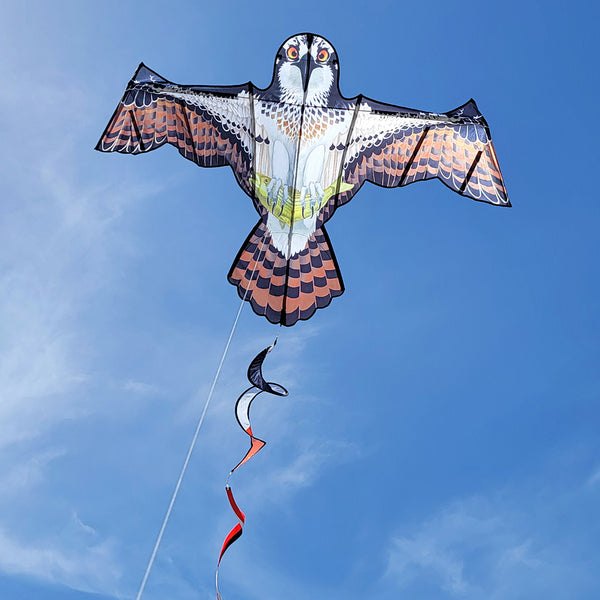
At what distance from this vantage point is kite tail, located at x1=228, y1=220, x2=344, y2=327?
8305 mm

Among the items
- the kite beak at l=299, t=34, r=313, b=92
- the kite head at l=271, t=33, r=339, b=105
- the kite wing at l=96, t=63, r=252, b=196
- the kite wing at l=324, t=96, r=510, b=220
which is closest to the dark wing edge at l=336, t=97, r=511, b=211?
the kite wing at l=324, t=96, r=510, b=220

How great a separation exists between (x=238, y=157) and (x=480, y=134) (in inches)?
130

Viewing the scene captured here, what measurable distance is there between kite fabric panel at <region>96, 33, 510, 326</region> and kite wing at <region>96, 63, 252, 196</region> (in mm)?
14

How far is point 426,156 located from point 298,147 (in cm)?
190

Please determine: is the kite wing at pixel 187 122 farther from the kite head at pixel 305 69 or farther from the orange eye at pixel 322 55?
the orange eye at pixel 322 55

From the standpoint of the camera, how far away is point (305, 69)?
25.5 feet

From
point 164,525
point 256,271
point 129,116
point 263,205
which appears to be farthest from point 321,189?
point 164,525

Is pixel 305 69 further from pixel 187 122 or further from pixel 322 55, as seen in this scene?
pixel 187 122

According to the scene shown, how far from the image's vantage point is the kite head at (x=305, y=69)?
779 cm

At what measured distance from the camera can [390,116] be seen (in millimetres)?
8102

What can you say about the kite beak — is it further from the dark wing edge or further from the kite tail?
the kite tail

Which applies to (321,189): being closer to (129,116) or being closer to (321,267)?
(321,267)

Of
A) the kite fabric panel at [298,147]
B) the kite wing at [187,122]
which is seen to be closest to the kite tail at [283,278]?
the kite fabric panel at [298,147]

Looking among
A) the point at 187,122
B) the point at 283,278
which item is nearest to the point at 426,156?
the point at 283,278
